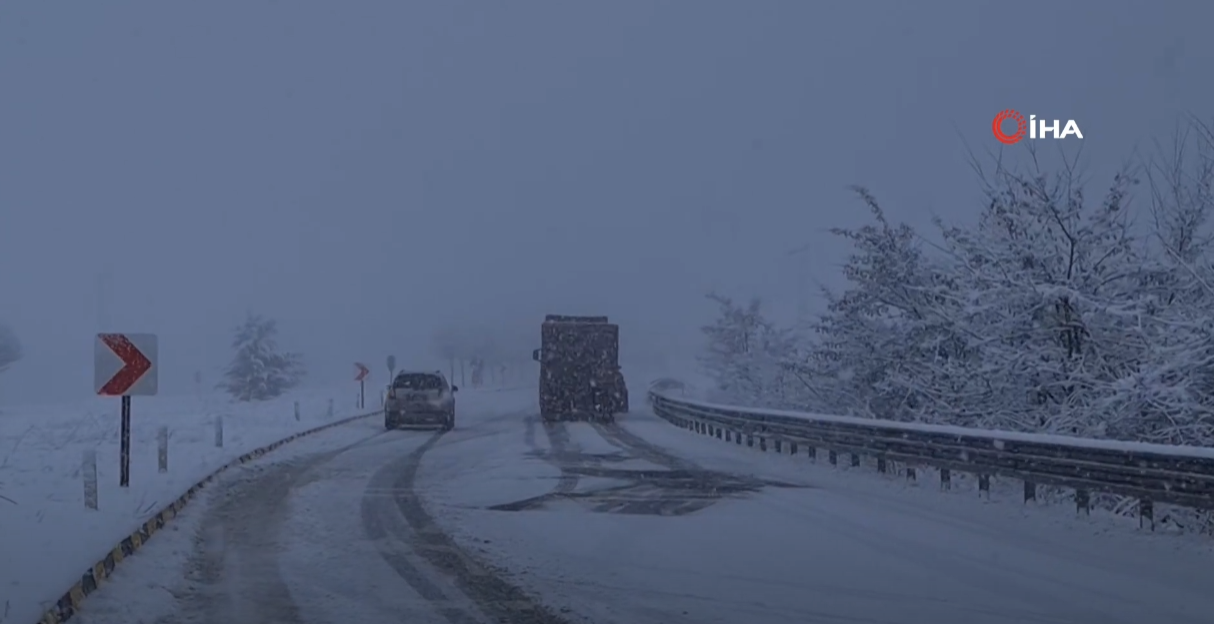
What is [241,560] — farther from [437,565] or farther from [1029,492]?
[1029,492]

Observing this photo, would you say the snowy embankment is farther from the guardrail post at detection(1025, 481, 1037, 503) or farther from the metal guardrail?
the guardrail post at detection(1025, 481, 1037, 503)

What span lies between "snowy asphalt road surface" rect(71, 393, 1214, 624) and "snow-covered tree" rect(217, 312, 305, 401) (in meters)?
61.6

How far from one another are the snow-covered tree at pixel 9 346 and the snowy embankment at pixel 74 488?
53677mm

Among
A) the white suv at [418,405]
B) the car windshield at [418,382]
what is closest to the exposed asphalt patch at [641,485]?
the white suv at [418,405]

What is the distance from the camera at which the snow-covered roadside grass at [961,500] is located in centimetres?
1173

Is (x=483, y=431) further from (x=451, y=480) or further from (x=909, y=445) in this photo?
(x=909, y=445)

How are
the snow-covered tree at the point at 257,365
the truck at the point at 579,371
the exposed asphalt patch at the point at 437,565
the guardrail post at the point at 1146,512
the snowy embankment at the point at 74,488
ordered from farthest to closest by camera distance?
the snow-covered tree at the point at 257,365 → the truck at the point at 579,371 → the guardrail post at the point at 1146,512 → the snowy embankment at the point at 74,488 → the exposed asphalt patch at the point at 437,565

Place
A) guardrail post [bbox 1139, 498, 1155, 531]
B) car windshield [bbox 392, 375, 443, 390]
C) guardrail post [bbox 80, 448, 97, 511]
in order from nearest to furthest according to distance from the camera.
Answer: guardrail post [bbox 1139, 498, 1155, 531] → guardrail post [bbox 80, 448, 97, 511] → car windshield [bbox 392, 375, 443, 390]

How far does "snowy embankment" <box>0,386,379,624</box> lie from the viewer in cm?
906

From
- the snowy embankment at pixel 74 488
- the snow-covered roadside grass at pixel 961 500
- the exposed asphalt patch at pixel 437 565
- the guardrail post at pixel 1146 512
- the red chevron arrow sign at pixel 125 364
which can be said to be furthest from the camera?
the red chevron arrow sign at pixel 125 364

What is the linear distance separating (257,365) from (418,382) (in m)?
46.7

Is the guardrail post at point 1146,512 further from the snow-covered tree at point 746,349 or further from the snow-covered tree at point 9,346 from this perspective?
the snow-covered tree at point 9,346

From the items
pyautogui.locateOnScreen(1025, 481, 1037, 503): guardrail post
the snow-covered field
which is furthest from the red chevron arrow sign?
pyautogui.locateOnScreen(1025, 481, 1037, 503): guardrail post

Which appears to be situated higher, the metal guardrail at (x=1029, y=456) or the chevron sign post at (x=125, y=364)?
the chevron sign post at (x=125, y=364)
